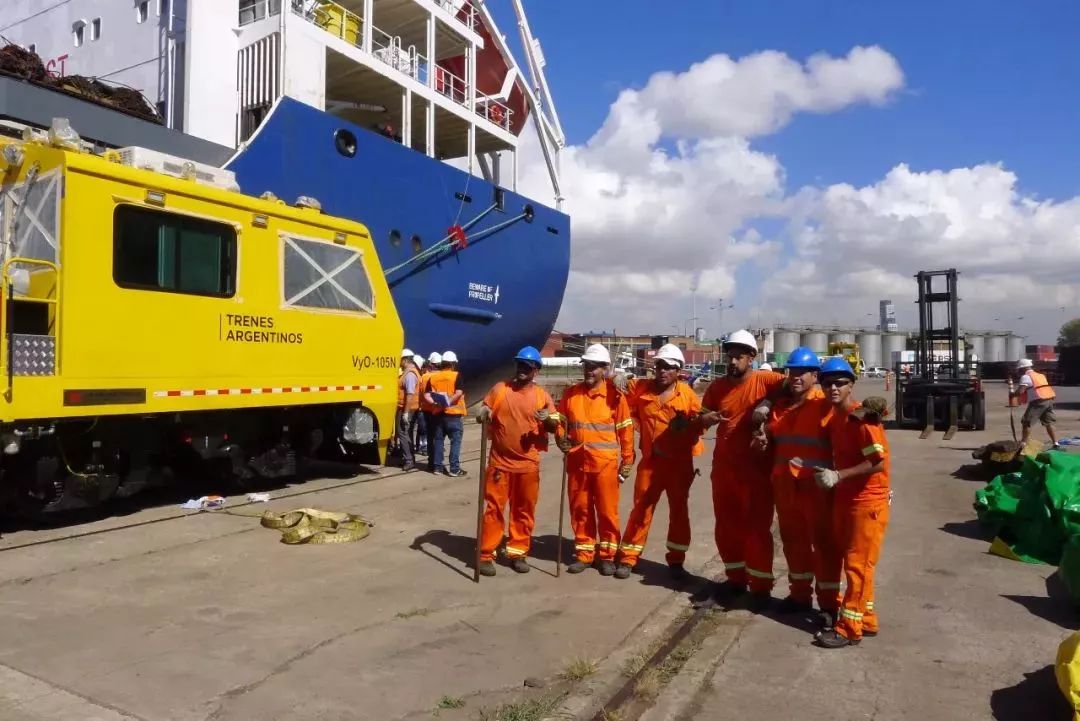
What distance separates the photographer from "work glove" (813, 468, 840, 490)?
381 centimetres

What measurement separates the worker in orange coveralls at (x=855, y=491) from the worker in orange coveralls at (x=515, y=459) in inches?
71.4

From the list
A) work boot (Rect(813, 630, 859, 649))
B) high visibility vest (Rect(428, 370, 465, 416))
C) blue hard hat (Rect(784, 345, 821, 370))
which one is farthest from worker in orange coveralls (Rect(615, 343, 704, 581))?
high visibility vest (Rect(428, 370, 465, 416))

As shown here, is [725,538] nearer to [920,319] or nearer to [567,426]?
[567,426]

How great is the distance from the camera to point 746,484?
4.60 metres

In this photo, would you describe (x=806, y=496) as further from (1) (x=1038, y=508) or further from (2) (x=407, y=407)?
(2) (x=407, y=407)

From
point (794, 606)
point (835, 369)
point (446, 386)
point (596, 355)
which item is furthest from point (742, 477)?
point (446, 386)

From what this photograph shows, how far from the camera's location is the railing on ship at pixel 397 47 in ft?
40.6

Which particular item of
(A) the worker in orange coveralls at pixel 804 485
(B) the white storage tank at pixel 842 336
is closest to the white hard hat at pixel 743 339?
(A) the worker in orange coveralls at pixel 804 485

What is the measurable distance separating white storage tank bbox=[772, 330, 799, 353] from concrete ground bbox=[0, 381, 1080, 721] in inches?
3174

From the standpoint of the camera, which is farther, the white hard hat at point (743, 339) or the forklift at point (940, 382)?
the forklift at point (940, 382)

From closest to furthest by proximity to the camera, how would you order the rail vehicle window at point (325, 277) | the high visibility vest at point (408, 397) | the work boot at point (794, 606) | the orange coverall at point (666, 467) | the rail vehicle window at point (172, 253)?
1. the work boot at point (794, 606)
2. the orange coverall at point (666, 467)
3. the rail vehicle window at point (172, 253)
4. the rail vehicle window at point (325, 277)
5. the high visibility vest at point (408, 397)

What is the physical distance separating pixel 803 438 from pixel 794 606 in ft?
3.32

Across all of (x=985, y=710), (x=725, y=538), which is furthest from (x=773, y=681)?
(x=725, y=538)

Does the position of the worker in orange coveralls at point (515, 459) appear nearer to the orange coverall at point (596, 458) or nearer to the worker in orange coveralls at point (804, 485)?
the orange coverall at point (596, 458)
